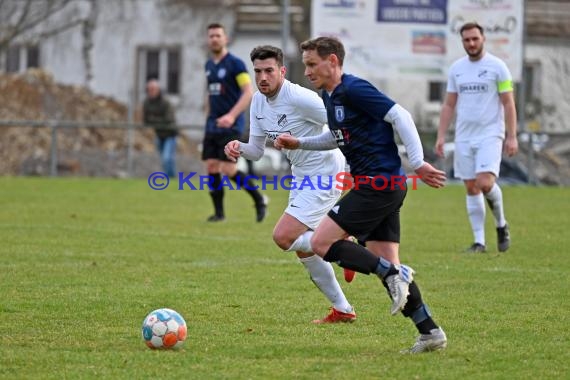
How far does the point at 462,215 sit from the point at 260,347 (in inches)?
382

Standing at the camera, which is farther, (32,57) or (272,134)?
(32,57)

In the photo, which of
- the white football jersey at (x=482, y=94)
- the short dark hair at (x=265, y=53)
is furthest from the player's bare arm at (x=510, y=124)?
the short dark hair at (x=265, y=53)

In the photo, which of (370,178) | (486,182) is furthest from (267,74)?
(486,182)

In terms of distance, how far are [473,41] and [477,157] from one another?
1110 mm

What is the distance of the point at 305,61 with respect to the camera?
6621mm

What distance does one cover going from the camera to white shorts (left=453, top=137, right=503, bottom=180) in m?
11.2

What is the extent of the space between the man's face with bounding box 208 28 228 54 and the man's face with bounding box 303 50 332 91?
7.15 meters

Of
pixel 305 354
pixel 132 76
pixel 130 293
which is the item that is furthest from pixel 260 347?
pixel 132 76

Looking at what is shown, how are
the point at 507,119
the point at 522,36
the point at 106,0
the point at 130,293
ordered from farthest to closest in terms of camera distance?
1. the point at 106,0
2. the point at 522,36
3. the point at 507,119
4. the point at 130,293

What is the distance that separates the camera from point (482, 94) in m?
11.3

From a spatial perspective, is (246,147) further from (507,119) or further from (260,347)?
(507,119)

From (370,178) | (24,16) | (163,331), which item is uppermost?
(24,16)

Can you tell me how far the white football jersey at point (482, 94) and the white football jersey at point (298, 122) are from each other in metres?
3.72

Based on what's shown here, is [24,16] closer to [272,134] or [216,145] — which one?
[216,145]
